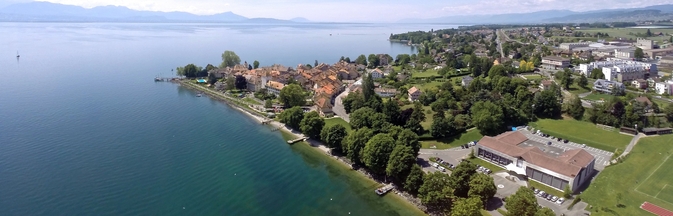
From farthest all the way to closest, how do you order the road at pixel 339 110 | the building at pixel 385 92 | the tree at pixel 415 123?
the building at pixel 385 92 → the road at pixel 339 110 → the tree at pixel 415 123

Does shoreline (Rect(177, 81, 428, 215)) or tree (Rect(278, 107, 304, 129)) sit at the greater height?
tree (Rect(278, 107, 304, 129))

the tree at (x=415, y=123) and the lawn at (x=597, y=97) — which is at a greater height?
the lawn at (x=597, y=97)

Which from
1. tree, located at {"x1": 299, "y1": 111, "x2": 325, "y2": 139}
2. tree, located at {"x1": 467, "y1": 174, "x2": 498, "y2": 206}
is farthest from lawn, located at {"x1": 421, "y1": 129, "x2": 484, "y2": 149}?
tree, located at {"x1": 467, "y1": 174, "x2": 498, "y2": 206}

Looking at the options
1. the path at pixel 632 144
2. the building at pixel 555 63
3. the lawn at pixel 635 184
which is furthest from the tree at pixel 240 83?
the building at pixel 555 63

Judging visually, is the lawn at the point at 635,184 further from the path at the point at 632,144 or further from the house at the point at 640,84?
the house at the point at 640,84

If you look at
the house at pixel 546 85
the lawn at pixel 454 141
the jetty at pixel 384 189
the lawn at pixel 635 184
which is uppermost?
the house at pixel 546 85

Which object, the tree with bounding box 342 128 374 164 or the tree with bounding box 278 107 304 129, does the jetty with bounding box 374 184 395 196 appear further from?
the tree with bounding box 278 107 304 129
